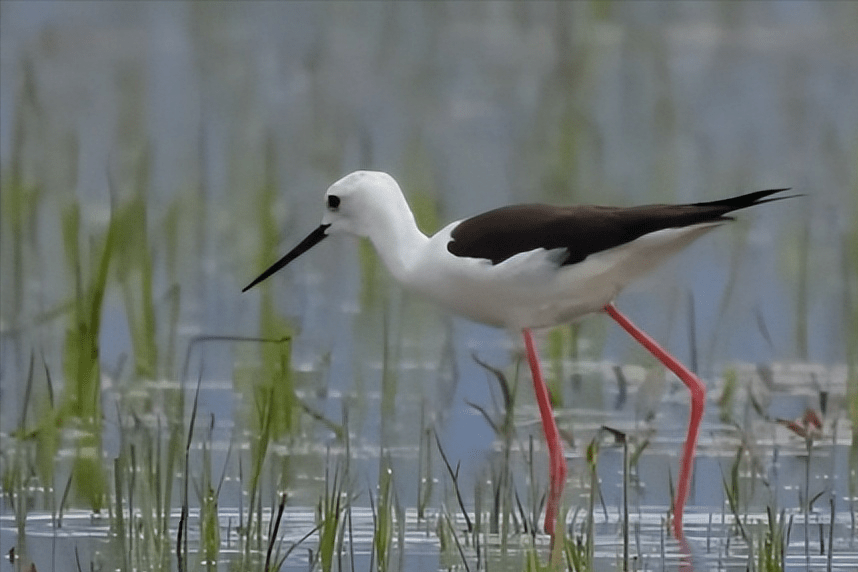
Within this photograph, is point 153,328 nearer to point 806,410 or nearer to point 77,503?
point 77,503

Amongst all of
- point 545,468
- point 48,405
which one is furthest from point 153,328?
point 545,468

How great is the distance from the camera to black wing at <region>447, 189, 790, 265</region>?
4.96m

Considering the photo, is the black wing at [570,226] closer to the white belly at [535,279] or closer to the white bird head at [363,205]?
the white belly at [535,279]

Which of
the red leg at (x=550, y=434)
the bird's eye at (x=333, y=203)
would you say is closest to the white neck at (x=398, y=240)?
the bird's eye at (x=333, y=203)

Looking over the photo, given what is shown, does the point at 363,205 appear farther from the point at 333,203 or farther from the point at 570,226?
the point at 570,226

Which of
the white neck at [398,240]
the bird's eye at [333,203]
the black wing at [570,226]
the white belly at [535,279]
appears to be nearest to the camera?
the black wing at [570,226]

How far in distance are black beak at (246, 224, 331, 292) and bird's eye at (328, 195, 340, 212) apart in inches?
2.1

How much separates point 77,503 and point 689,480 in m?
1.57

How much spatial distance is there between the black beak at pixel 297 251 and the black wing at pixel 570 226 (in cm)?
51

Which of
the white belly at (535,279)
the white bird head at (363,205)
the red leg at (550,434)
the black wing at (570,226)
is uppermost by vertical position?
the white bird head at (363,205)

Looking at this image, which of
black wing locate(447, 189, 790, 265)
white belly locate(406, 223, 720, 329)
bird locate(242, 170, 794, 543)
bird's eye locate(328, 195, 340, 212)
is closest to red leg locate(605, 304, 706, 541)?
bird locate(242, 170, 794, 543)

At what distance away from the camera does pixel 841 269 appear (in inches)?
261

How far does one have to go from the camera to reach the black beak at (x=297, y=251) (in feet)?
18.6

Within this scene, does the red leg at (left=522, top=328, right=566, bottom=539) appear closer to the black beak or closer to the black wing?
the black wing
